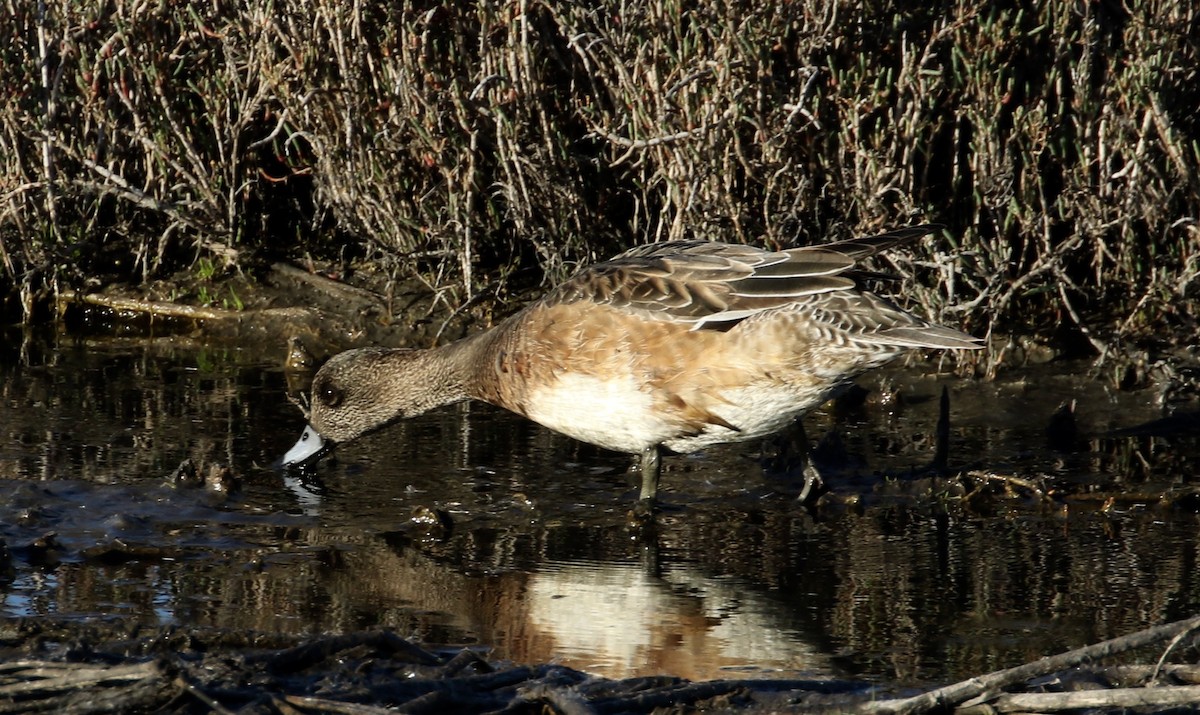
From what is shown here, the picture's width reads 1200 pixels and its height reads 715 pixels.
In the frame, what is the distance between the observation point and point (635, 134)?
758 centimetres

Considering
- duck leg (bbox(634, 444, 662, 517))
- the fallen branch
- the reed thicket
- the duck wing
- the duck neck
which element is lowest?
the fallen branch

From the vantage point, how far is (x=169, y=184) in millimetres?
9000

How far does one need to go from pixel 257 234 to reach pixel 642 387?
13.7 ft

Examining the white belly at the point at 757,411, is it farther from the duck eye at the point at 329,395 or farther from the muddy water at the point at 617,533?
the duck eye at the point at 329,395

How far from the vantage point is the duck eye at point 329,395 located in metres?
6.64

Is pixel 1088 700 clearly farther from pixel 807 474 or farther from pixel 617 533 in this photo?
pixel 807 474

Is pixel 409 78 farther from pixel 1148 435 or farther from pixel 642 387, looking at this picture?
pixel 1148 435

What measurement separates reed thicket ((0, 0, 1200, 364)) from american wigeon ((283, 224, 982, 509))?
1568 millimetres

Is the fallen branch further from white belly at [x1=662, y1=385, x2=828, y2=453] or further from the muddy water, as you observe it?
white belly at [x1=662, y1=385, x2=828, y2=453]

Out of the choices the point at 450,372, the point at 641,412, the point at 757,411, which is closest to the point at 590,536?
the point at 641,412

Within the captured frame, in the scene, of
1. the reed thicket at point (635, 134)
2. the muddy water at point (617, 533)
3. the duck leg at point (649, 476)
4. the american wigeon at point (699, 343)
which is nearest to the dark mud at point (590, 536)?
the muddy water at point (617, 533)

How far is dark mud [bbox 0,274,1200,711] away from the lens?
14.8 feet

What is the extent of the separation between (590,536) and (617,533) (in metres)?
0.10

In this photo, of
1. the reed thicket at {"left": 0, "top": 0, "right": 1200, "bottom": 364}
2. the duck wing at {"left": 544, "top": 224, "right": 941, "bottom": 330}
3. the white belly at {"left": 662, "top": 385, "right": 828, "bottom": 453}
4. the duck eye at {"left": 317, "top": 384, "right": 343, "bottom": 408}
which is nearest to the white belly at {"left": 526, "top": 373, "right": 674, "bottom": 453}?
the white belly at {"left": 662, "top": 385, "right": 828, "bottom": 453}
